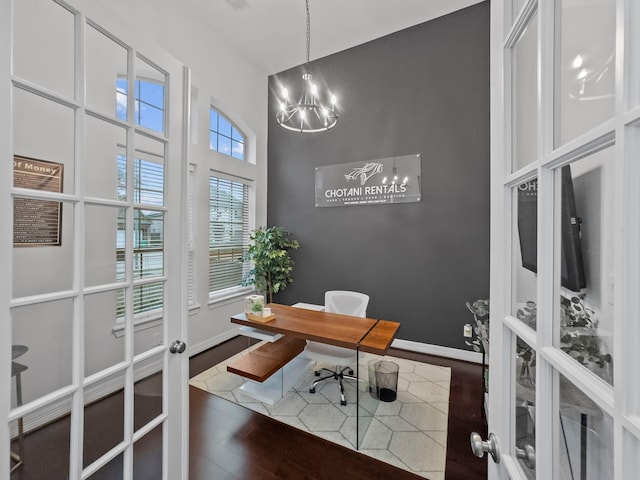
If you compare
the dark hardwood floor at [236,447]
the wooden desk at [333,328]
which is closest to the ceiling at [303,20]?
the wooden desk at [333,328]

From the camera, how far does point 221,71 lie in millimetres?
3742

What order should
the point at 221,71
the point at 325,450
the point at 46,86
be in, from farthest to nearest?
1. the point at 221,71
2. the point at 325,450
3. the point at 46,86

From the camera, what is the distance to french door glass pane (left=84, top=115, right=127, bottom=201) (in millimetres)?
1044

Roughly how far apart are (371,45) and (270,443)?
467cm

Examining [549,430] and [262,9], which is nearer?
[549,430]

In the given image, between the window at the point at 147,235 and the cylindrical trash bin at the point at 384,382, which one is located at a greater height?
the window at the point at 147,235

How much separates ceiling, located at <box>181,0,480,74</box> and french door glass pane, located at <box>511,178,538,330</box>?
3583mm

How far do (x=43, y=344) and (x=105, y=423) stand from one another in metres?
0.42

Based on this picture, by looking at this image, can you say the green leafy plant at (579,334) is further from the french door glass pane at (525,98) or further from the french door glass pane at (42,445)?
the french door glass pane at (42,445)

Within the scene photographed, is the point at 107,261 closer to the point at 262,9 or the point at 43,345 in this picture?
the point at 43,345

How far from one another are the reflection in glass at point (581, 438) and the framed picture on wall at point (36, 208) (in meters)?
1.45

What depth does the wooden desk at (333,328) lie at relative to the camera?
204 cm

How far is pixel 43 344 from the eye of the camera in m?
0.95

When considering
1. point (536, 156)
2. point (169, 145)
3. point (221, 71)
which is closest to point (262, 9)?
point (221, 71)
